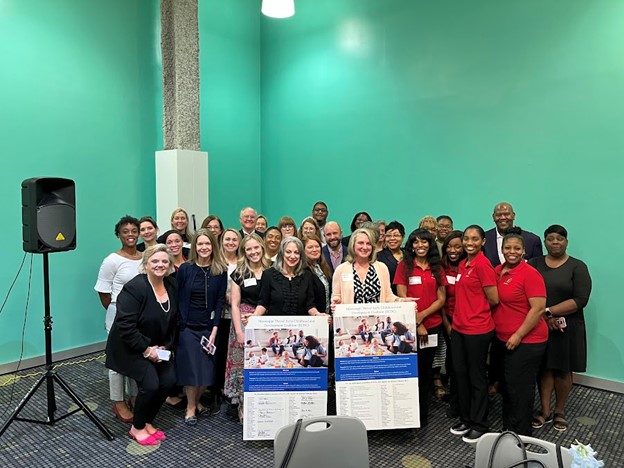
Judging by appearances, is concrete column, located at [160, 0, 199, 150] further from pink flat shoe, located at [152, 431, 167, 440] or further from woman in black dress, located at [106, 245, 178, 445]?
pink flat shoe, located at [152, 431, 167, 440]

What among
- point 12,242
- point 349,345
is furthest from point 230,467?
point 12,242

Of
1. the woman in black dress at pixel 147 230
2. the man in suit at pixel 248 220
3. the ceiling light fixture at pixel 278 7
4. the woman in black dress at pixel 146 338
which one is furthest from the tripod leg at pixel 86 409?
the ceiling light fixture at pixel 278 7

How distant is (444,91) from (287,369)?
3.56 meters

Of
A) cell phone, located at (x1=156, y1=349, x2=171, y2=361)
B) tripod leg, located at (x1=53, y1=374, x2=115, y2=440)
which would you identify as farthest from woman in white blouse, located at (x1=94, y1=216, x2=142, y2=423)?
cell phone, located at (x1=156, y1=349, x2=171, y2=361)

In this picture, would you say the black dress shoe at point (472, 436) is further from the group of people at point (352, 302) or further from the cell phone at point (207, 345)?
the cell phone at point (207, 345)

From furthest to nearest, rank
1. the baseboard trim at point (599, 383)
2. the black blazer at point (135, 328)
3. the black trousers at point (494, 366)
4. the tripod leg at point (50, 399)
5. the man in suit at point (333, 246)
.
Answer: the man in suit at point (333, 246) < the baseboard trim at point (599, 383) < the black trousers at point (494, 366) < the tripod leg at point (50, 399) < the black blazer at point (135, 328)

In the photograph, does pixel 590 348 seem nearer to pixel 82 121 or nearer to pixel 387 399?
pixel 387 399

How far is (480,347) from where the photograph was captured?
331 cm

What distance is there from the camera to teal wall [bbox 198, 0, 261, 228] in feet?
21.4

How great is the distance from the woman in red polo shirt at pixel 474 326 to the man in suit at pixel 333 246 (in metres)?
1.38

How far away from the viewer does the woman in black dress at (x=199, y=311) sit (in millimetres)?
3674

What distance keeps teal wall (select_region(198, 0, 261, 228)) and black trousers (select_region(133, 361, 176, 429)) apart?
11.6 ft

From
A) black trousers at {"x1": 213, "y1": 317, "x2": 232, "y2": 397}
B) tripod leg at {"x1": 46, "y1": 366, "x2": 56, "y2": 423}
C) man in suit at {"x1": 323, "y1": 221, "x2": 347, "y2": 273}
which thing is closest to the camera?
tripod leg at {"x1": 46, "y1": 366, "x2": 56, "y2": 423}

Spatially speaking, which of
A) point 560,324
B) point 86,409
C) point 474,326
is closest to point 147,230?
point 86,409
